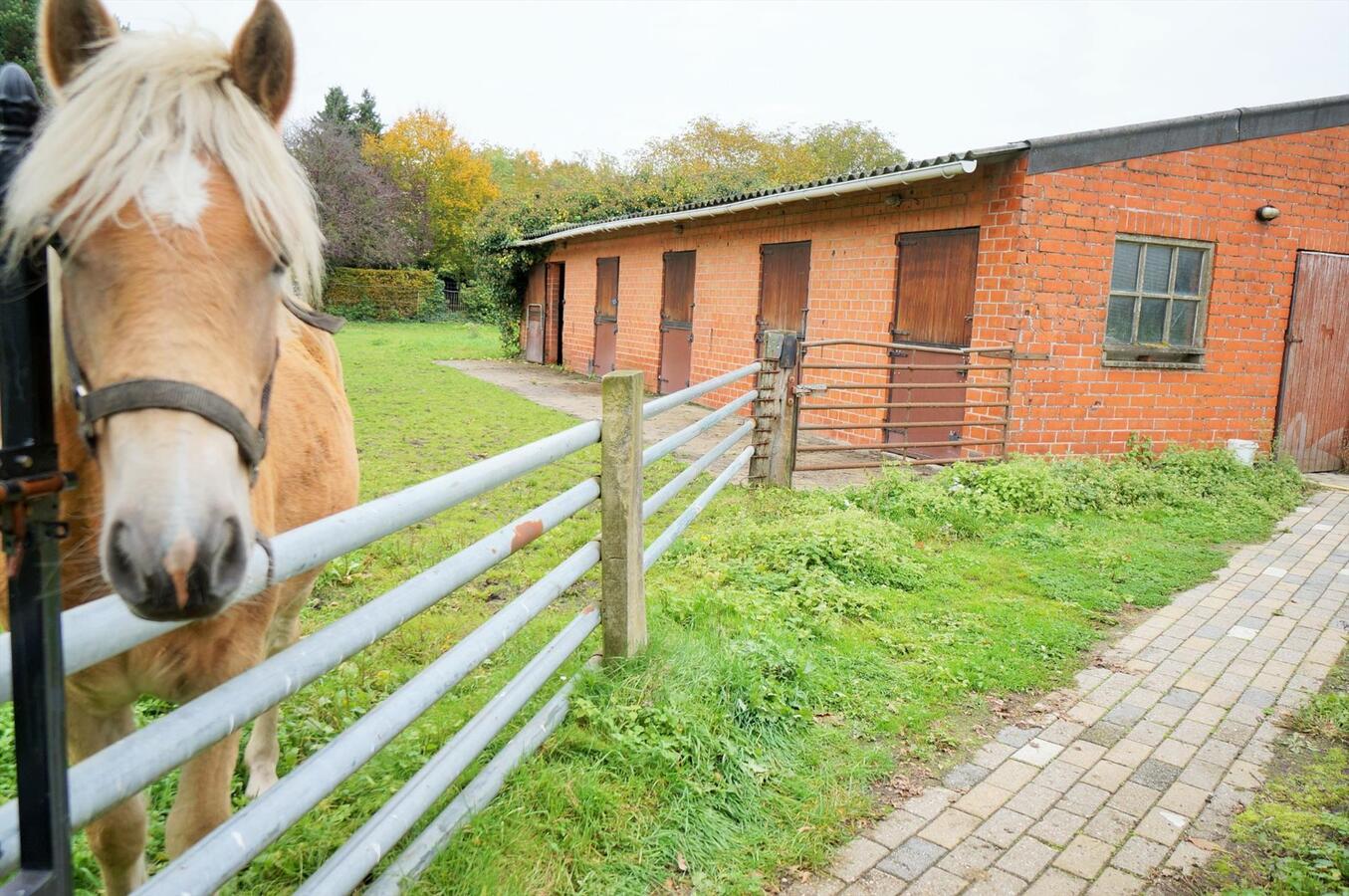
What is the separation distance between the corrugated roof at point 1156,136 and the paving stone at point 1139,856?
6209 mm

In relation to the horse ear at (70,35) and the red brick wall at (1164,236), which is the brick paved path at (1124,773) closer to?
the horse ear at (70,35)

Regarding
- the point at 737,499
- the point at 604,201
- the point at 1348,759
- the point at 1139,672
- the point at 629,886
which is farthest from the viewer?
the point at 604,201

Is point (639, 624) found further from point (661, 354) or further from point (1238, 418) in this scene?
point (661, 354)

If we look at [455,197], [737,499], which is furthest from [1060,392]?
[455,197]

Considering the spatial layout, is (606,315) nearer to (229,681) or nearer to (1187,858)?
(1187,858)

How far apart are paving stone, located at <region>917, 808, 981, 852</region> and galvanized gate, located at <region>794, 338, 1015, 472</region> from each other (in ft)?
13.6

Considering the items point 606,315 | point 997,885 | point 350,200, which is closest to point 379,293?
point 350,200

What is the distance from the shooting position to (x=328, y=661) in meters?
1.48

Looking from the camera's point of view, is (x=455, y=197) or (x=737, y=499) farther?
(x=455, y=197)

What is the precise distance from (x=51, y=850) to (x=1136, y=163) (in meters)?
9.51

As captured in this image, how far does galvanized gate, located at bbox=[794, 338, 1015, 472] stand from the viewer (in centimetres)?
723

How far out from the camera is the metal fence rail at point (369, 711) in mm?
1051

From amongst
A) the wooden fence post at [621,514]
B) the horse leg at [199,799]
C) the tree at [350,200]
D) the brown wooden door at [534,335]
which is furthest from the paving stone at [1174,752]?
the tree at [350,200]

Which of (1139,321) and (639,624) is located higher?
(1139,321)
